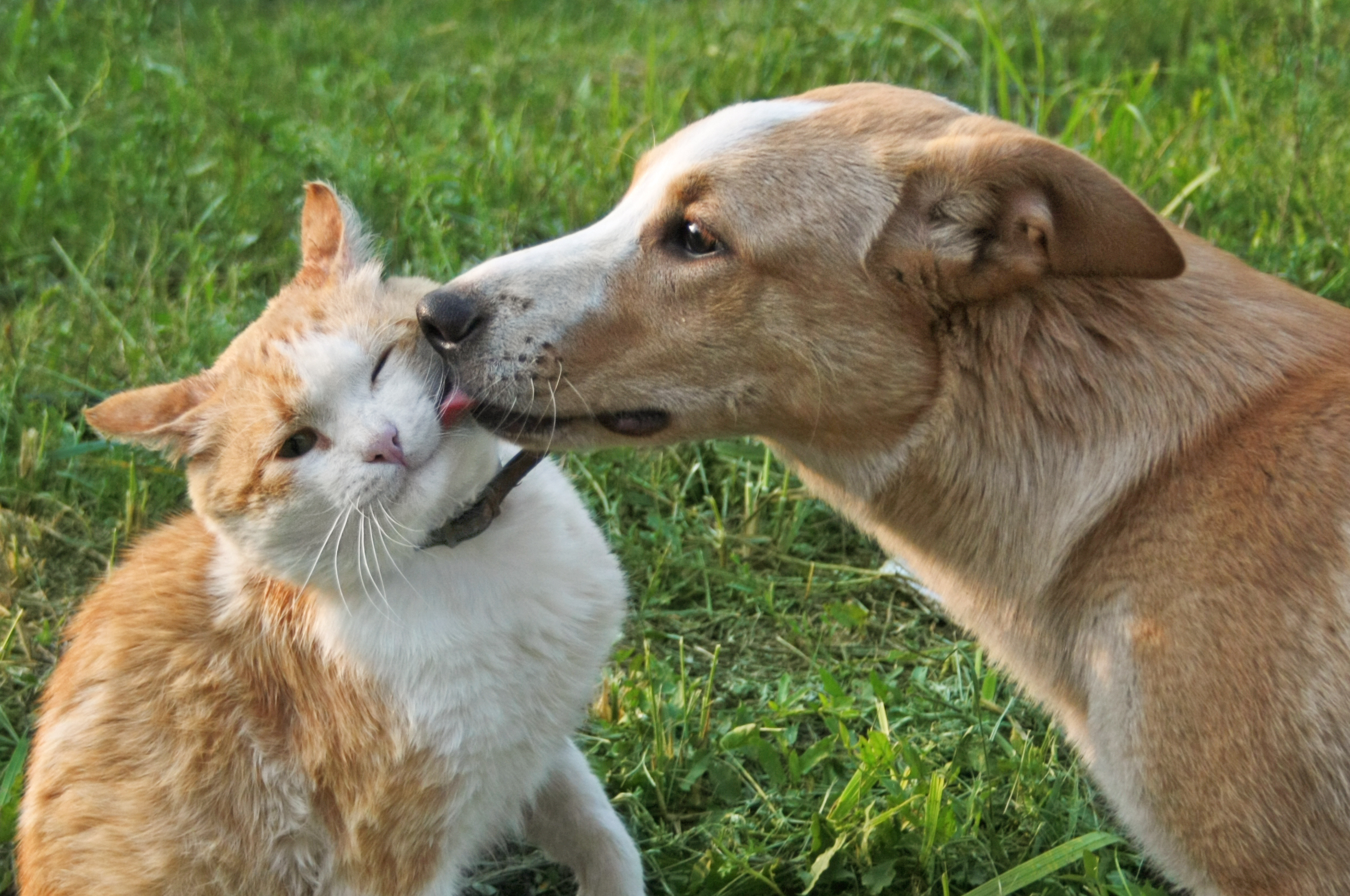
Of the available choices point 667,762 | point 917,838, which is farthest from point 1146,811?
point 667,762

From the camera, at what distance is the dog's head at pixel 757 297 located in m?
2.63

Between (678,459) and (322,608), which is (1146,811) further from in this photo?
(678,459)

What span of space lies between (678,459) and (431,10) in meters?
4.39

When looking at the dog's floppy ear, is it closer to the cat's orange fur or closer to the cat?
the cat

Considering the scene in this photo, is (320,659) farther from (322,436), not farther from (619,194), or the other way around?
(619,194)

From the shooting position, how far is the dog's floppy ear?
240cm

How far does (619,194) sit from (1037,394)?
9.32 ft

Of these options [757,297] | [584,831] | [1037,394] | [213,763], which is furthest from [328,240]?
[1037,394]

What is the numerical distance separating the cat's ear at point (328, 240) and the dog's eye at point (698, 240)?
29.3 inches

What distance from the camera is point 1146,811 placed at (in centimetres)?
255

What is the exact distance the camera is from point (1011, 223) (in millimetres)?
2537

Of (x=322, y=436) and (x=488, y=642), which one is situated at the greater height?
(x=322, y=436)

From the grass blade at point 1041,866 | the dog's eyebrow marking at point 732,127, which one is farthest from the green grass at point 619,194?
the dog's eyebrow marking at point 732,127

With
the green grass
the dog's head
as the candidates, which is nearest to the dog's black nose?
the dog's head
